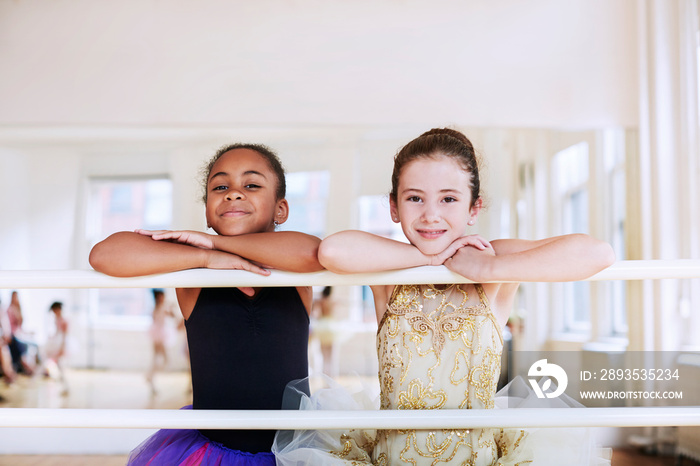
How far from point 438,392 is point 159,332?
3.21 m

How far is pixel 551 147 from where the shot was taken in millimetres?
3844

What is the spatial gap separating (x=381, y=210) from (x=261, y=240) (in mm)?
2938

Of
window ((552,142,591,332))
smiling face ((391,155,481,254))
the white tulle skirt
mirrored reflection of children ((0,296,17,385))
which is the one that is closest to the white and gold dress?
the white tulle skirt

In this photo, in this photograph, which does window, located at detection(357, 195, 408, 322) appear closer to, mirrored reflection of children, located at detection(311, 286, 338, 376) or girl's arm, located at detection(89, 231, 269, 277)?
mirrored reflection of children, located at detection(311, 286, 338, 376)

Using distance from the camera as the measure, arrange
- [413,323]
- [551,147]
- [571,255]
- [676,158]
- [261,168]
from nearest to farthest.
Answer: [571,255]
[413,323]
[261,168]
[676,158]
[551,147]

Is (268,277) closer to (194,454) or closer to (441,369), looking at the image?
(441,369)

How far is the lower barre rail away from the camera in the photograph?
77cm

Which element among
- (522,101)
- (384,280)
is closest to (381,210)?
(522,101)

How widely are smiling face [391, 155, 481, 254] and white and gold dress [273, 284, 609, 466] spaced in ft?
0.40

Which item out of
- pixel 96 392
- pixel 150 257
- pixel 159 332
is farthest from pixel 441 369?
pixel 96 392

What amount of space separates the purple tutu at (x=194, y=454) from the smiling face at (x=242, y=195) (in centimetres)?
41

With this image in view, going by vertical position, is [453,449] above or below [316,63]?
below

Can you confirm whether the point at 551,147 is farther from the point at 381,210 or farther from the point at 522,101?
the point at 381,210

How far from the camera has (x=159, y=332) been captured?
3951 mm
